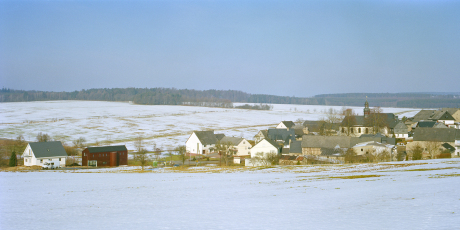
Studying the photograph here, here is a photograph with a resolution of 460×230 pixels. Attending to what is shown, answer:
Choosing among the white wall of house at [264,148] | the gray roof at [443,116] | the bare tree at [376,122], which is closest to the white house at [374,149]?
the white wall of house at [264,148]

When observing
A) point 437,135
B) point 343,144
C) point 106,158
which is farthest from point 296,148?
point 106,158

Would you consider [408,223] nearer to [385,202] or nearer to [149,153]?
[385,202]

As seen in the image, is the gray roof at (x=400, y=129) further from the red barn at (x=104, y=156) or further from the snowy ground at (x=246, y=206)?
the snowy ground at (x=246, y=206)

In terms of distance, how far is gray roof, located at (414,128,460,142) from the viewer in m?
52.6

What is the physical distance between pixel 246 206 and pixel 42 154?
130ft

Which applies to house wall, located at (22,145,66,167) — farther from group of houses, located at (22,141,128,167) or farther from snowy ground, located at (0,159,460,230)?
snowy ground, located at (0,159,460,230)

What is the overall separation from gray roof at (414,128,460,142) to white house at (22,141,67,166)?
5153 centimetres

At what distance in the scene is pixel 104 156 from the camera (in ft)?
161

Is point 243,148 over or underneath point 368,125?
underneath

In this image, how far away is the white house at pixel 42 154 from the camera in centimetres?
4594

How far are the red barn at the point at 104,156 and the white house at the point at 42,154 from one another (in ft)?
9.82

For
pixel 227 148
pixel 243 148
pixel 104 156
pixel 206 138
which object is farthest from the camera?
pixel 206 138

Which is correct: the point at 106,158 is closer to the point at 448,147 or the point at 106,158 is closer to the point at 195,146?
the point at 195,146


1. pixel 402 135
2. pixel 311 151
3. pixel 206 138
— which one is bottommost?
pixel 311 151
